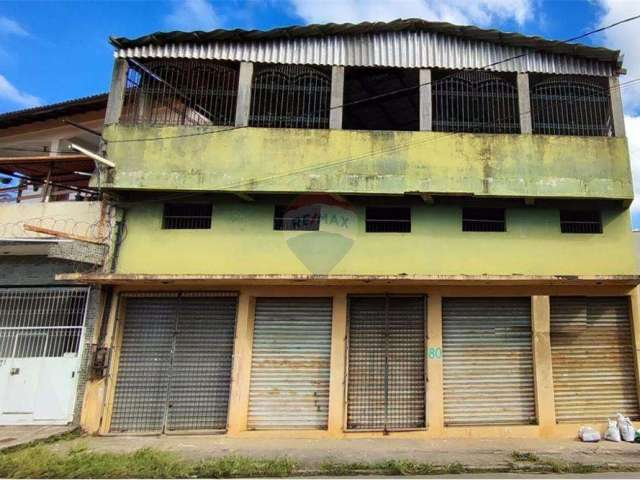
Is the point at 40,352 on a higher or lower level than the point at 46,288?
lower

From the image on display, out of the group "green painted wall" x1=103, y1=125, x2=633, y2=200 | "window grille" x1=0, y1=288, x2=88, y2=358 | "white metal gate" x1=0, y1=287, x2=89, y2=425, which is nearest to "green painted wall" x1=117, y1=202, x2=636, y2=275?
"green painted wall" x1=103, y1=125, x2=633, y2=200

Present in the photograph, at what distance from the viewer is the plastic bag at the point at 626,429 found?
27.5 feet

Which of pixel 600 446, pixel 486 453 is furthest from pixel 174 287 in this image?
pixel 600 446

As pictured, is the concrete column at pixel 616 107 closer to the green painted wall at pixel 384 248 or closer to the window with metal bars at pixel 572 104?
the window with metal bars at pixel 572 104

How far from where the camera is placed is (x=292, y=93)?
33.9 ft

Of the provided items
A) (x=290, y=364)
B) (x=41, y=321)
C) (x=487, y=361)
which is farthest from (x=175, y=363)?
(x=487, y=361)

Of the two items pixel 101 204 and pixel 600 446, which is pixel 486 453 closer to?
pixel 600 446

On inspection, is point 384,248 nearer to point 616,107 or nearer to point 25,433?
point 616,107

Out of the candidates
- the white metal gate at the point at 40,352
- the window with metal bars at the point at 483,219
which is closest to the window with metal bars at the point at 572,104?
the window with metal bars at the point at 483,219

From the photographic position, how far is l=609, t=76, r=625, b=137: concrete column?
384 inches

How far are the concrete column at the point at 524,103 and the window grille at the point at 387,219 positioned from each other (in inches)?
125

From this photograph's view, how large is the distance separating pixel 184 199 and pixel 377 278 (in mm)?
4636

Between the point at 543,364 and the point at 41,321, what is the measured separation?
10.8 meters

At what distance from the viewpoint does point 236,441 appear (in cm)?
823
